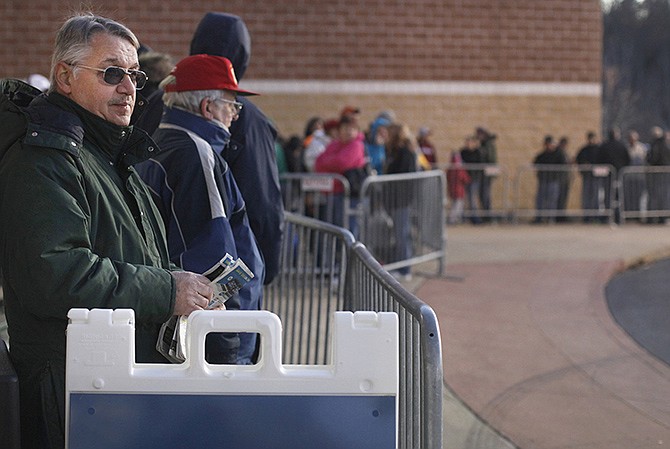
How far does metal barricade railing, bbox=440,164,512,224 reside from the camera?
1942 centimetres

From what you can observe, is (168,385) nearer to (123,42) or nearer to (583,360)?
(123,42)

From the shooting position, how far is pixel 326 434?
Result: 8.64ft

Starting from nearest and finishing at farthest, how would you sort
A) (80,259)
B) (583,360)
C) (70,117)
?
(80,259), (70,117), (583,360)

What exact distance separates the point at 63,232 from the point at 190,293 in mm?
425

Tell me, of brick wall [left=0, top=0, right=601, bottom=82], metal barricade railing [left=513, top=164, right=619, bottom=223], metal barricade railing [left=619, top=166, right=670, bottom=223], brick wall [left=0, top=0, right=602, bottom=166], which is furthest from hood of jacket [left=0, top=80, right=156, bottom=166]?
brick wall [left=0, top=0, right=601, bottom=82]

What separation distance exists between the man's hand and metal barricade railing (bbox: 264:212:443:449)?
0.60 meters

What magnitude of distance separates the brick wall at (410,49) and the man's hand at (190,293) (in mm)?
17413

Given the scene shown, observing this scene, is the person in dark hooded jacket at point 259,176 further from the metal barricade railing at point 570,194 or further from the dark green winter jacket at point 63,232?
the metal barricade railing at point 570,194

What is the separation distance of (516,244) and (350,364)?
1328cm

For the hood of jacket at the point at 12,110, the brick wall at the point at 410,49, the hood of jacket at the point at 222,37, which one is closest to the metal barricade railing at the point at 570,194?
the brick wall at the point at 410,49

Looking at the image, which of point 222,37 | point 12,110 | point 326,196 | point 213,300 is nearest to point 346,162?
point 326,196

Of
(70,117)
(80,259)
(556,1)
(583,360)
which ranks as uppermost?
(556,1)

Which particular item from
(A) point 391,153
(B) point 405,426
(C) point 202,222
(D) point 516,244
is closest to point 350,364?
(B) point 405,426

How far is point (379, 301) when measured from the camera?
153 inches
